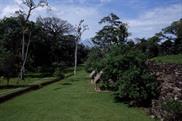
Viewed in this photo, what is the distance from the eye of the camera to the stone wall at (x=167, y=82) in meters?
13.2

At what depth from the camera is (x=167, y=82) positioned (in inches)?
602

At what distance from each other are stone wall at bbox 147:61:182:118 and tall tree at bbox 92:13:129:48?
3376 cm

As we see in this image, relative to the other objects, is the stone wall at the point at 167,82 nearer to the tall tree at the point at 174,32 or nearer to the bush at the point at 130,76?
the bush at the point at 130,76

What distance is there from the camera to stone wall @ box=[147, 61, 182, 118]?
13.2m

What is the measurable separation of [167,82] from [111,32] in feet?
132

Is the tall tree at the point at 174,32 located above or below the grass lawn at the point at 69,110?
above

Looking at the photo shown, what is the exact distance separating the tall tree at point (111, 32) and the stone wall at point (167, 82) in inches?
1329

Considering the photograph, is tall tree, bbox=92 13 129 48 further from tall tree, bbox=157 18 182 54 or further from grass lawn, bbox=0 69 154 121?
grass lawn, bbox=0 69 154 121

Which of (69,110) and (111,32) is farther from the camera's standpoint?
(111,32)

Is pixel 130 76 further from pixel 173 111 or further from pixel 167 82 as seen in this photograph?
pixel 173 111

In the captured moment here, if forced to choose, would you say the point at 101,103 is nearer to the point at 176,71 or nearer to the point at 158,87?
the point at 158,87

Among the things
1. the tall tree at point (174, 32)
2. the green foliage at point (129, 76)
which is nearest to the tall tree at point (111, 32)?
the tall tree at point (174, 32)

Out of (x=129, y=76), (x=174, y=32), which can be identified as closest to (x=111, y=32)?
(x=174, y=32)

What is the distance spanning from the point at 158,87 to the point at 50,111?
526cm
